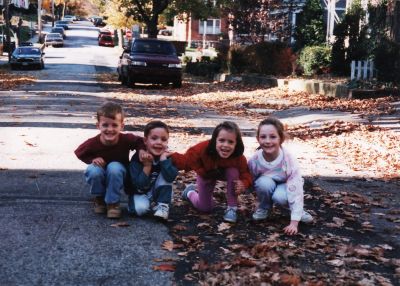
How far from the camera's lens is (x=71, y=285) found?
12.2ft

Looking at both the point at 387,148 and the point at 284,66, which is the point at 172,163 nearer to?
the point at 387,148

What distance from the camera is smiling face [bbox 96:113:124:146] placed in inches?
204

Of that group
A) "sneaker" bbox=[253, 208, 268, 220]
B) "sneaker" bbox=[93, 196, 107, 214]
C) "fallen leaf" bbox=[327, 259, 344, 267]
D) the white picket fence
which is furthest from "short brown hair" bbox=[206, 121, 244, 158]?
the white picket fence

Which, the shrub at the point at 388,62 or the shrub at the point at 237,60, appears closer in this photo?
the shrub at the point at 388,62

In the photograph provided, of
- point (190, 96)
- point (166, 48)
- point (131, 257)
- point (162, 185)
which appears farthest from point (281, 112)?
point (131, 257)

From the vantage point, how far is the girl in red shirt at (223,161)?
202 inches

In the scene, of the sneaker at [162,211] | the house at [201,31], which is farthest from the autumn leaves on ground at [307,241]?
the house at [201,31]

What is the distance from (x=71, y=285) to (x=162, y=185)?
1.72 metres

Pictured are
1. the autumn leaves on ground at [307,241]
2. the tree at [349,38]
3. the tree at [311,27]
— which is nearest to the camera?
the autumn leaves on ground at [307,241]

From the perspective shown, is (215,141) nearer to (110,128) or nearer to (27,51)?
(110,128)

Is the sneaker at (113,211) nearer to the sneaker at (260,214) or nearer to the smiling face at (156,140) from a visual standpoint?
the smiling face at (156,140)

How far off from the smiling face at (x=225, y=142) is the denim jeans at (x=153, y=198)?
586 millimetres

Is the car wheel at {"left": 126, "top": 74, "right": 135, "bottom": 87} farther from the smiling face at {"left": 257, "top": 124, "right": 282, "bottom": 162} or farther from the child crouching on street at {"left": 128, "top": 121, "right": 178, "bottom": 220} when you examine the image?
the smiling face at {"left": 257, "top": 124, "right": 282, "bottom": 162}

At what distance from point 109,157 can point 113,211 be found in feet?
1.63
